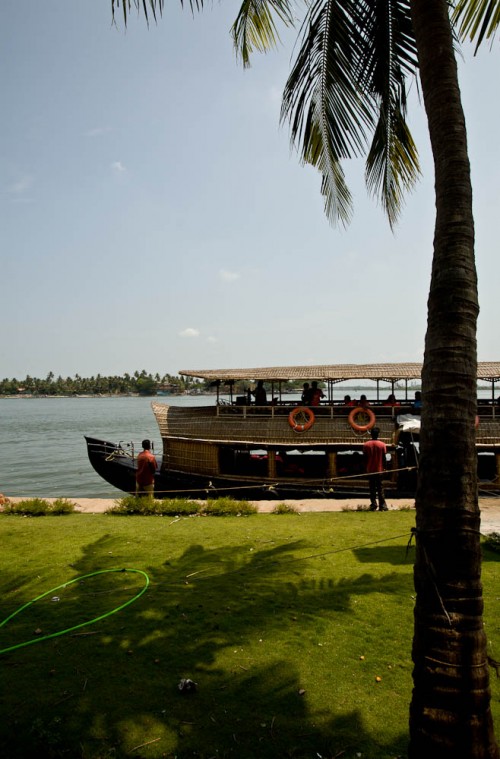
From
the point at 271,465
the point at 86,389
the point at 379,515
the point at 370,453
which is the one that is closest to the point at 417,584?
the point at 379,515

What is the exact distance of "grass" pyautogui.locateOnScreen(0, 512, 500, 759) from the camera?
2.97 metres

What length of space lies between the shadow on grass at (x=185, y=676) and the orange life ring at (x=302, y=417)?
864 centimetres

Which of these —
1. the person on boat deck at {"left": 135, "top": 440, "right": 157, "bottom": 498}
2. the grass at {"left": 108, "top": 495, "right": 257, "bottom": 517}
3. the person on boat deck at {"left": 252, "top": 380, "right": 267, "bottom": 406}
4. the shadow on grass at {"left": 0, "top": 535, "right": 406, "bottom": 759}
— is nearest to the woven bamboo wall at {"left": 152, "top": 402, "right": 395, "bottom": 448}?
the person on boat deck at {"left": 252, "top": 380, "right": 267, "bottom": 406}

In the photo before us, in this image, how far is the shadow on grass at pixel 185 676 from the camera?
9.55ft

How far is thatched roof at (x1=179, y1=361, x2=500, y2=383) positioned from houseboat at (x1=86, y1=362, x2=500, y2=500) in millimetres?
30

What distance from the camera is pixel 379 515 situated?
9.11m

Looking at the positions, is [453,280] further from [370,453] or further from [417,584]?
[370,453]

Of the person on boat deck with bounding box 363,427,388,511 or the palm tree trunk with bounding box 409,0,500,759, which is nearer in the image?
the palm tree trunk with bounding box 409,0,500,759

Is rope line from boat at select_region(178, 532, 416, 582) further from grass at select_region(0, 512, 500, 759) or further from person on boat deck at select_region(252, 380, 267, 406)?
person on boat deck at select_region(252, 380, 267, 406)

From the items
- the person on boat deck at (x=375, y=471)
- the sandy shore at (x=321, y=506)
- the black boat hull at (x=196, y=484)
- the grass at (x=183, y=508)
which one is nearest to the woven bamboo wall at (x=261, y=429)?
the black boat hull at (x=196, y=484)

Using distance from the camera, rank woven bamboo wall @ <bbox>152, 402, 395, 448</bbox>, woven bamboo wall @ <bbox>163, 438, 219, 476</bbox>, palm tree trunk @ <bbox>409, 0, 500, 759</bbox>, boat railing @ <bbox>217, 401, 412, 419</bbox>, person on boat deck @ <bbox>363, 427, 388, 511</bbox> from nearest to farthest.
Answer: palm tree trunk @ <bbox>409, 0, 500, 759</bbox>, person on boat deck @ <bbox>363, 427, 388, 511</bbox>, woven bamboo wall @ <bbox>152, 402, 395, 448</bbox>, boat railing @ <bbox>217, 401, 412, 419</bbox>, woven bamboo wall @ <bbox>163, 438, 219, 476</bbox>

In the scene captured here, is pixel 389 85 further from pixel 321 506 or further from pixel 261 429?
pixel 261 429

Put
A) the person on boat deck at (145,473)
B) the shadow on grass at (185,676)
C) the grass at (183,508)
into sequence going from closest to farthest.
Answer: the shadow on grass at (185,676) < the grass at (183,508) < the person on boat deck at (145,473)

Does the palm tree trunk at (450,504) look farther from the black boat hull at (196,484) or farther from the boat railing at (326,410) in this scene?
the boat railing at (326,410)
